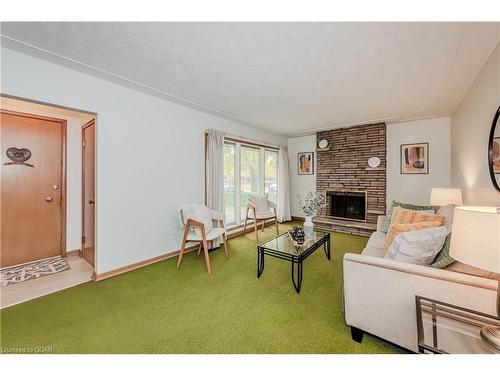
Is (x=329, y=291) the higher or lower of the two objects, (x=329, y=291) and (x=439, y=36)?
the lower

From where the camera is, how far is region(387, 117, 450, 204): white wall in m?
4.06

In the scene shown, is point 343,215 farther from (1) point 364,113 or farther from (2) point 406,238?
(2) point 406,238

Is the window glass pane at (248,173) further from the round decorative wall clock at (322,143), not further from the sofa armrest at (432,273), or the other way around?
the sofa armrest at (432,273)

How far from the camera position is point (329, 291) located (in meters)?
2.25

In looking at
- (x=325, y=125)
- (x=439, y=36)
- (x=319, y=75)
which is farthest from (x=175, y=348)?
(x=325, y=125)

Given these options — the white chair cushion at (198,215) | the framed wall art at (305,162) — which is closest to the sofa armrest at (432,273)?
the white chair cushion at (198,215)

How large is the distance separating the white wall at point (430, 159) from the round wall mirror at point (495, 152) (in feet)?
8.34

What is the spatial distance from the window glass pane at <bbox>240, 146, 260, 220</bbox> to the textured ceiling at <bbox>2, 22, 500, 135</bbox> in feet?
5.53

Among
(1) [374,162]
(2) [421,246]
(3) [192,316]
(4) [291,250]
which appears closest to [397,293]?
(2) [421,246]

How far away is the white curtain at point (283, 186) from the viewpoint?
5622 millimetres

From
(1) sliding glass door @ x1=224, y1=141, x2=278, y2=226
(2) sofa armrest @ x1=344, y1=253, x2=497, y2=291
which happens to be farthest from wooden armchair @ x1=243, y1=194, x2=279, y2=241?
(2) sofa armrest @ x1=344, y1=253, x2=497, y2=291

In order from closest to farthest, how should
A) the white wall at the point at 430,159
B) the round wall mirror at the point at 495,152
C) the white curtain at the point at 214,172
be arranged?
the round wall mirror at the point at 495,152 → the white curtain at the point at 214,172 → the white wall at the point at 430,159

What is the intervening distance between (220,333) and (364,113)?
4074 millimetres
